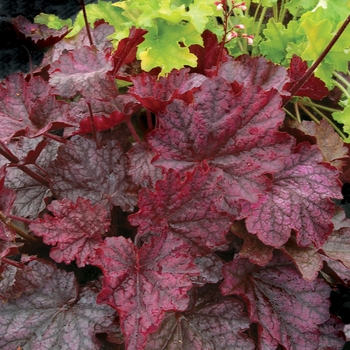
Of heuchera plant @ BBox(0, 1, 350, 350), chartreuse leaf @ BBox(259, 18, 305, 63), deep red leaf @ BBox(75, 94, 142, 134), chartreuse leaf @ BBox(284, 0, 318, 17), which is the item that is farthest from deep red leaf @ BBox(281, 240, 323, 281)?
chartreuse leaf @ BBox(284, 0, 318, 17)

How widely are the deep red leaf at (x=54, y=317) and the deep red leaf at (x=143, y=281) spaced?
142 mm

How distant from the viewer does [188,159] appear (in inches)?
35.1

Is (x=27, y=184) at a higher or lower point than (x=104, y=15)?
lower

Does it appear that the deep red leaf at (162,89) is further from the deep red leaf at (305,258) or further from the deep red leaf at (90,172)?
the deep red leaf at (305,258)

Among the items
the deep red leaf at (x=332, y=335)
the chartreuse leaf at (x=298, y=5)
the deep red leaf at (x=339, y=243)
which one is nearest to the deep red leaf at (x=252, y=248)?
the deep red leaf at (x=339, y=243)

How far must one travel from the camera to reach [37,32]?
4.41ft

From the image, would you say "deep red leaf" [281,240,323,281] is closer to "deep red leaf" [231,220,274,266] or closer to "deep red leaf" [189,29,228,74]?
"deep red leaf" [231,220,274,266]

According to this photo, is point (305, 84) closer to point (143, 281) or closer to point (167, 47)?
point (167, 47)

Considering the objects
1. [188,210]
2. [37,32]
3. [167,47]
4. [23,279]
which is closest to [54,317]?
[23,279]

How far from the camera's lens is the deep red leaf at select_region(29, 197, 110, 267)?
2.86 feet

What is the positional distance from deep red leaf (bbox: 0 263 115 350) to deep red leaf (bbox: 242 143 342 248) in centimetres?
34

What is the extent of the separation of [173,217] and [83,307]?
257mm

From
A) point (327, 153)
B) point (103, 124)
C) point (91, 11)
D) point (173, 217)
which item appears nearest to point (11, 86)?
point (103, 124)

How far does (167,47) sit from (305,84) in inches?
14.4
